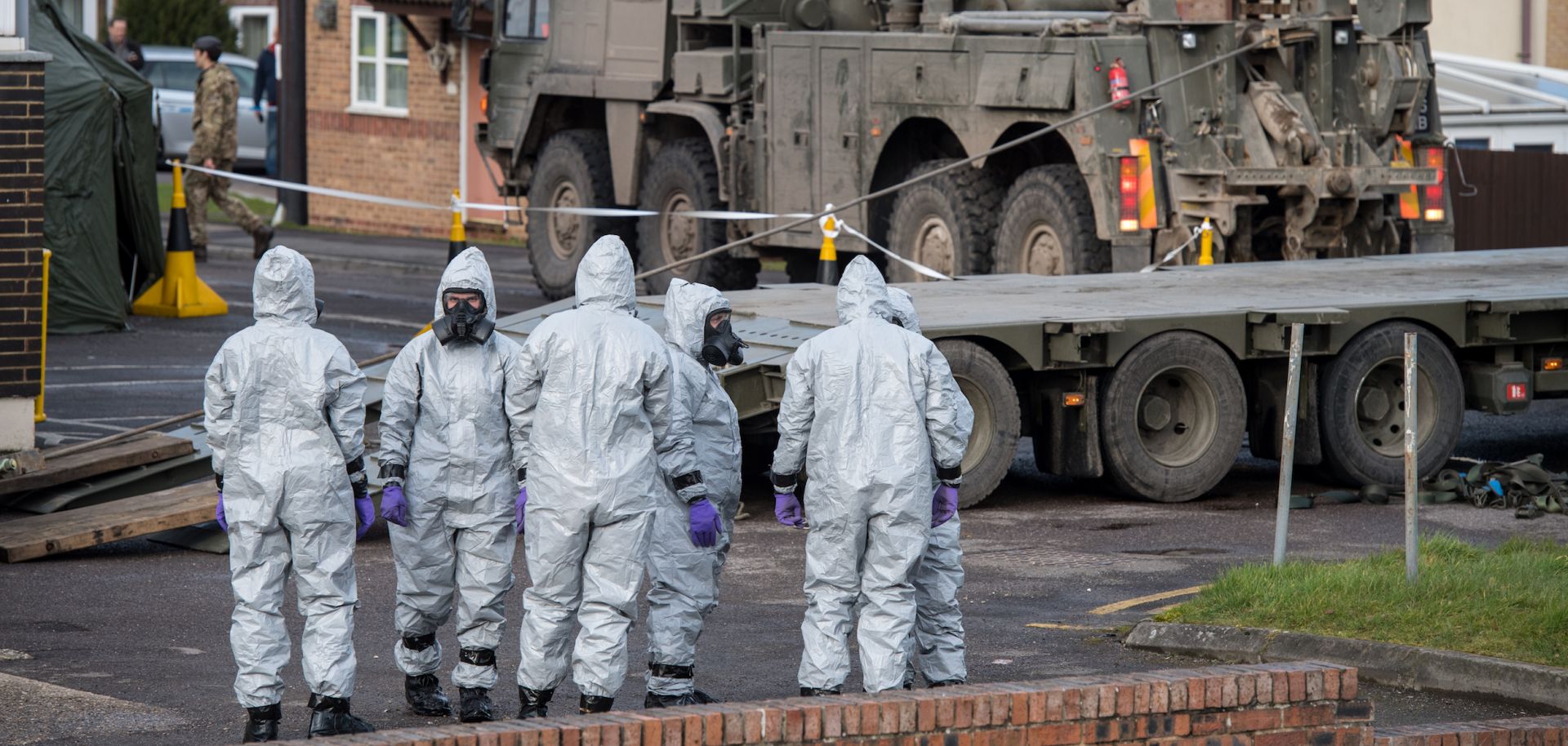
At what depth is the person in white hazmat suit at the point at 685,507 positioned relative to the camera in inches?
284

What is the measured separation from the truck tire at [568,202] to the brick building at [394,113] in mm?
5584

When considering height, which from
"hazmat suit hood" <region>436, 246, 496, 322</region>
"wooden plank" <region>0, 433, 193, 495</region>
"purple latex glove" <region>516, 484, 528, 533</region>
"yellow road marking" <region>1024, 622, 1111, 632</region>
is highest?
"hazmat suit hood" <region>436, 246, 496, 322</region>

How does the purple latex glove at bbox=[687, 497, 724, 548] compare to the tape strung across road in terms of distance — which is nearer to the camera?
the purple latex glove at bbox=[687, 497, 724, 548]

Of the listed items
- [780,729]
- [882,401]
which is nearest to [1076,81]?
[882,401]

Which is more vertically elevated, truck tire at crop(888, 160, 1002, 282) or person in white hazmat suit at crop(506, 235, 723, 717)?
truck tire at crop(888, 160, 1002, 282)

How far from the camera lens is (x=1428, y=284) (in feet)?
41.8

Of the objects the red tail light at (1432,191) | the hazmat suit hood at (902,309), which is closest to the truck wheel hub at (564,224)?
the red tail light at (1432,191)

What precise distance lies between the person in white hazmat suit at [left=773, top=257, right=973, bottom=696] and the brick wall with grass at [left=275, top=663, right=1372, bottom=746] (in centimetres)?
134

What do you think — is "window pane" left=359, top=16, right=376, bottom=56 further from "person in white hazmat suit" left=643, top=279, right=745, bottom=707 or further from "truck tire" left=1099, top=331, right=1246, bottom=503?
"person in white hazmat suit" left=643, top=279, right=745, bottom=707

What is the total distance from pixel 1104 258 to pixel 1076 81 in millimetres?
1202

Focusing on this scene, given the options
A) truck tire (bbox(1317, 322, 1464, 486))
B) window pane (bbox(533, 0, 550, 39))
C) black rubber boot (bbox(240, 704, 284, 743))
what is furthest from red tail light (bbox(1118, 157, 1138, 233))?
black rubber boot (bbox(240, 704, 284, 743))

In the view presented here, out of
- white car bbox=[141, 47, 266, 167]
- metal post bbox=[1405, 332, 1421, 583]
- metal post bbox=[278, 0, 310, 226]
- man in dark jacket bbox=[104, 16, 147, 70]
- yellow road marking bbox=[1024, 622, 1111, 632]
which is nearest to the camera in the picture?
metal post bbox=[1405, 332, 1421, 583]

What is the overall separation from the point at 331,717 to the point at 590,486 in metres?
1.05

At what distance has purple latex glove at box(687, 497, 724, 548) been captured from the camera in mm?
7172
